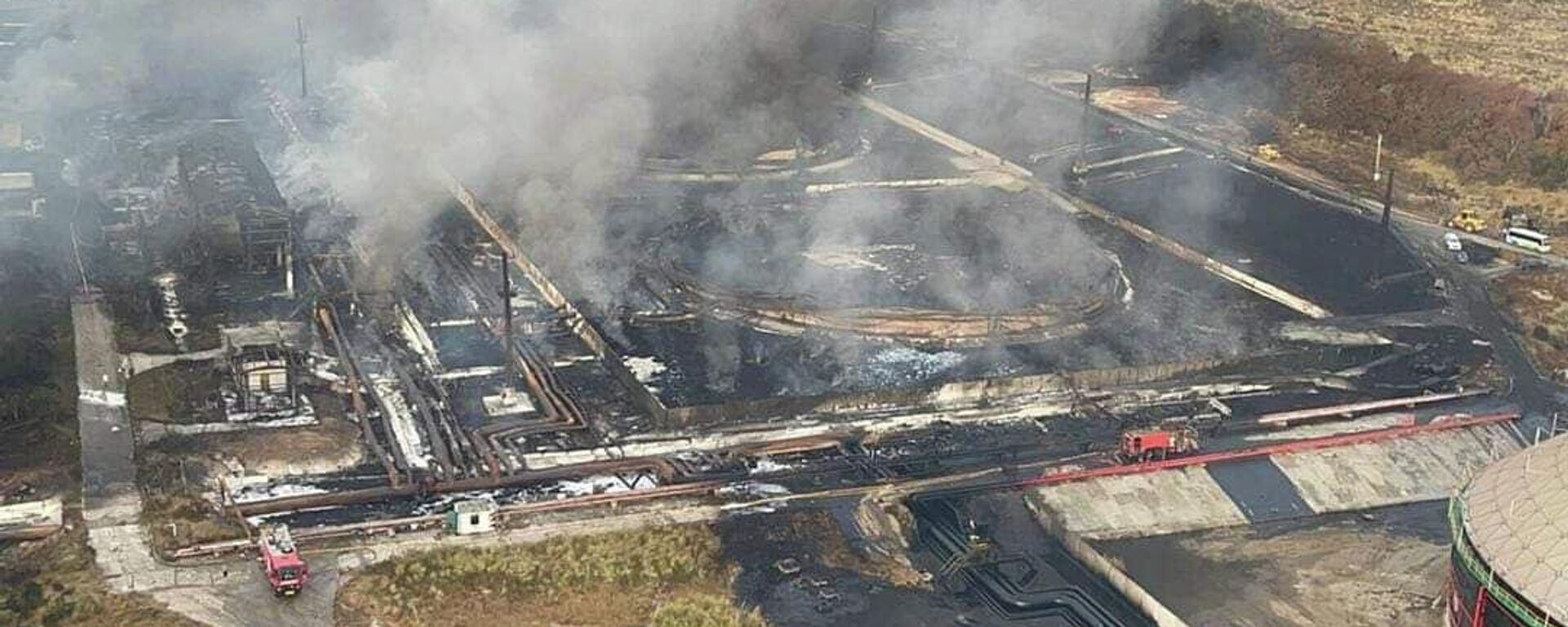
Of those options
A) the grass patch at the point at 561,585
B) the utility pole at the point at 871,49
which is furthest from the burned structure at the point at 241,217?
the utility pole at the point at 871,49

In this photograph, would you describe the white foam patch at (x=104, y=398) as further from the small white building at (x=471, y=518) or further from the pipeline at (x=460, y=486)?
the small white building at (x=471, y=518)

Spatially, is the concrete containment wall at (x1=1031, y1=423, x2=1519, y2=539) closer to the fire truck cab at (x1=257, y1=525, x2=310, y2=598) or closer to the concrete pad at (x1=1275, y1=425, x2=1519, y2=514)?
the concrete pad at (x1=1275, y1=425, x2=1519, y2=514)

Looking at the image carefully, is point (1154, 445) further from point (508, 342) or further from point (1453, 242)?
point (1453, 242)

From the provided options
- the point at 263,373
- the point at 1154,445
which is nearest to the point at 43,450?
the point at 263,373

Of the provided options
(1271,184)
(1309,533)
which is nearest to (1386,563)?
(1309,533)

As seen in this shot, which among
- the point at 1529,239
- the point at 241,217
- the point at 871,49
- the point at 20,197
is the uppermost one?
the point at 241,217

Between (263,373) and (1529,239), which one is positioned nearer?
(263,373)

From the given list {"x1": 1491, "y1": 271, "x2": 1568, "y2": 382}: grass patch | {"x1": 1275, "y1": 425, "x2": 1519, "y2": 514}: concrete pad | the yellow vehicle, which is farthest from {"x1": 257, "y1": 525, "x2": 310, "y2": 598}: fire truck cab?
the yellow vehicle
